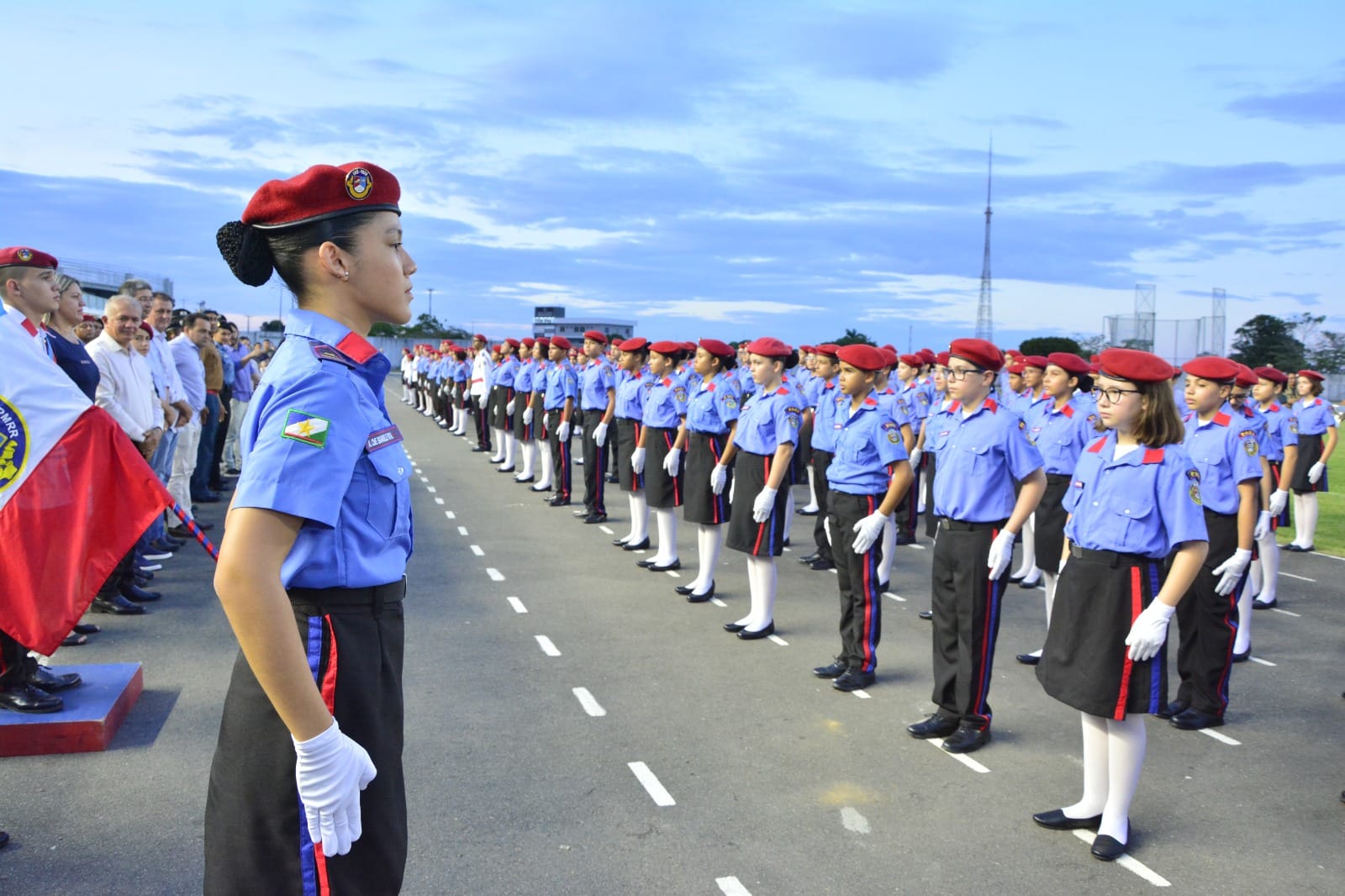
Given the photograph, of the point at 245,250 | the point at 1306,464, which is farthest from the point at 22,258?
the point at 1306,464

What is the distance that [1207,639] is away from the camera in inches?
228

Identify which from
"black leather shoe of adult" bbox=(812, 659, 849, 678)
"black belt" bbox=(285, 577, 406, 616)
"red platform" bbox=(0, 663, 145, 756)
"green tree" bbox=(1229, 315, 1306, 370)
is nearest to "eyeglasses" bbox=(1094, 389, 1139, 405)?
"black leather shoe of adult" bbox=(812, 659, 849, 678)

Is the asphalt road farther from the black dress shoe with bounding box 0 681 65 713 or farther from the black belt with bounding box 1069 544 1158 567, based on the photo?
the black belt with bounding box 1069 544 1158 567

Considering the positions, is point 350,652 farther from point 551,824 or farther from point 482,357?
point 482,357

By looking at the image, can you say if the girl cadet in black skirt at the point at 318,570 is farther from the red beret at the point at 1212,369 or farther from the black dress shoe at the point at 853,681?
the red beret at the point at 1212,369

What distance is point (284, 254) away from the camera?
201cm

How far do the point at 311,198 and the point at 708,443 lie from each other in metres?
7.12

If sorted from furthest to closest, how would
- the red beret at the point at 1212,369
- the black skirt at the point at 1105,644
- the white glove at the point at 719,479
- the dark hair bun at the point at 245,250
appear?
the white glove at the point at 719,479, the red beret at the point at 1212,369, the black skirt at the point at 1105,644, the dark hair bun at the point at 245,250

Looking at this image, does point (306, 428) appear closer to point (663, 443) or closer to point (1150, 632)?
point (1150, 632)

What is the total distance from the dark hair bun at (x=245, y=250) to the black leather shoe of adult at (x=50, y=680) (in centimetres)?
391

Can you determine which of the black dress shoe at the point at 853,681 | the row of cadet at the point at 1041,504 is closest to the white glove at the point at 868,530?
the row of cadet at the point at 1041,504

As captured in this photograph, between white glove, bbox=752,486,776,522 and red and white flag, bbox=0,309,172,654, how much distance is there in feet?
13.0

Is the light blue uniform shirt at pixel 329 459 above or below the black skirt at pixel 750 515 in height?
above

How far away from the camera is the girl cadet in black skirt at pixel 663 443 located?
9.79 metres
